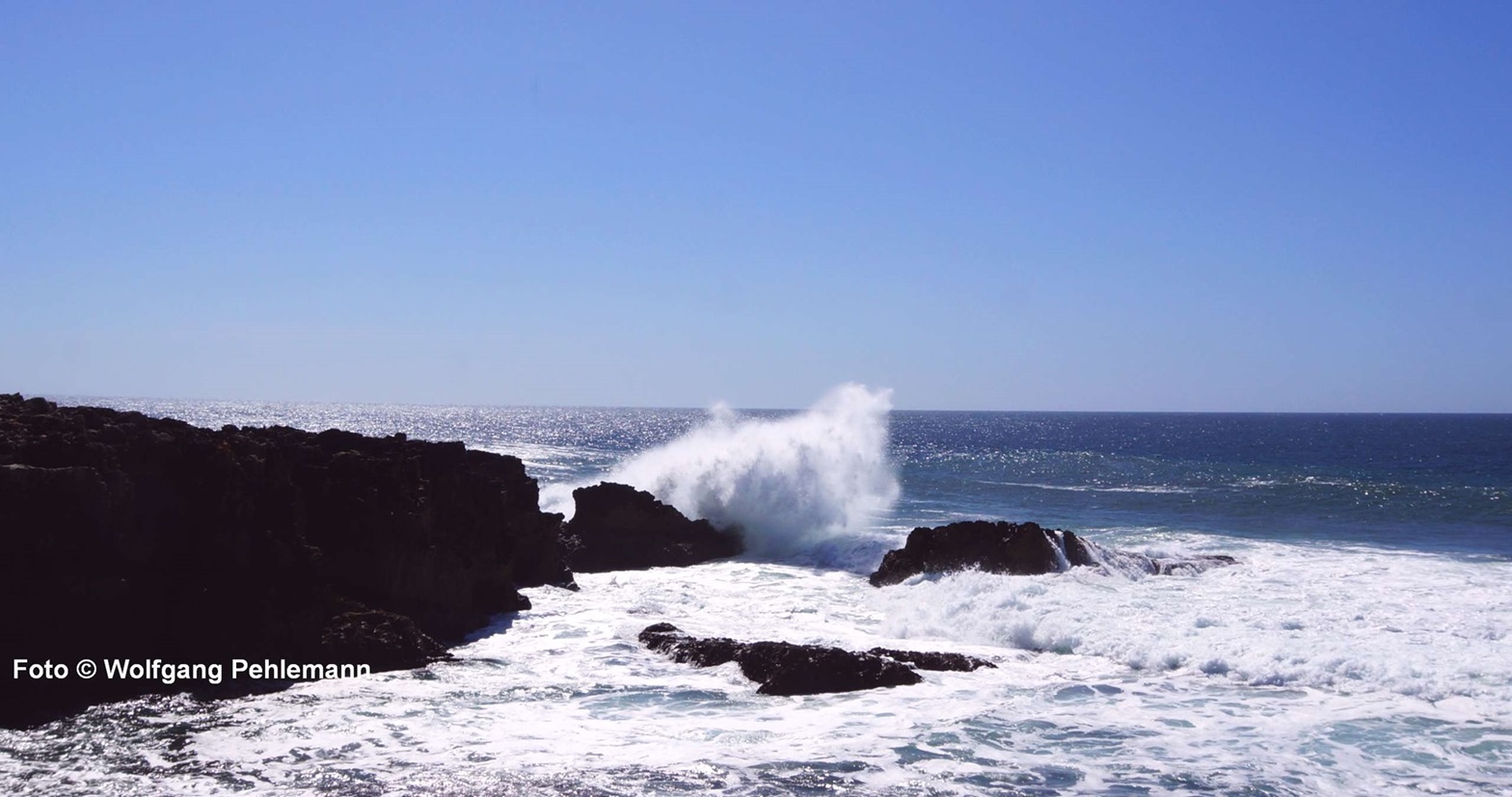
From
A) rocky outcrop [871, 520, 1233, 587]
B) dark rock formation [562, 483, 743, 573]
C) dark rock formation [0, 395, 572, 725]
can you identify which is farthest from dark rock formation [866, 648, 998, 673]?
dark rock formation [562, 483, 743, 573]

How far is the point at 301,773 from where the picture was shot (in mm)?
8328

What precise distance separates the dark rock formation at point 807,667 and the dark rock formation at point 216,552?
3.60 m

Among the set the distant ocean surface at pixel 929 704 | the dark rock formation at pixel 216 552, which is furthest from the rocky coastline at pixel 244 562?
the distant ocean surface at pixel 929 704

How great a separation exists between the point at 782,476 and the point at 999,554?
31.6 ft

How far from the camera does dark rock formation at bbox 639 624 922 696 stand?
11.3 m

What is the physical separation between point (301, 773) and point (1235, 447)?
78.1 metres

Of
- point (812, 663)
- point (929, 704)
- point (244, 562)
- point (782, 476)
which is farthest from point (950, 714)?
point (782, 476)

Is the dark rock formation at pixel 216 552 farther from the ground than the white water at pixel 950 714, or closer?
farther from the ground

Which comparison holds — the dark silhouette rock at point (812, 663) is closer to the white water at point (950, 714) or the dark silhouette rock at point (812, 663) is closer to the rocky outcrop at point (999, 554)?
the white water at point (950, 714)

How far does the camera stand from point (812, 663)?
452 inches

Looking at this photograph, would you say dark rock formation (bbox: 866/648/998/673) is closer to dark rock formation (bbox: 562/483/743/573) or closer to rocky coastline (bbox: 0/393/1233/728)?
rocky coastline (bbox: 0/393/1233/728)

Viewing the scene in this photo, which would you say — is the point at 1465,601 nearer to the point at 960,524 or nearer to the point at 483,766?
the point at 960,524

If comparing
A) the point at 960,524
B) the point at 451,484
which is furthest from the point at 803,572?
the point at 451,484

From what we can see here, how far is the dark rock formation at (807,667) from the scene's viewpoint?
443 inches
